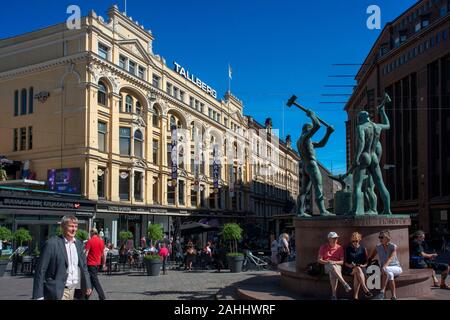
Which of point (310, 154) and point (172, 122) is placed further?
point (172, 122)

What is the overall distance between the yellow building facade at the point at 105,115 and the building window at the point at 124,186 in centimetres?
8

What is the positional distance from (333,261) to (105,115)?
2875cm

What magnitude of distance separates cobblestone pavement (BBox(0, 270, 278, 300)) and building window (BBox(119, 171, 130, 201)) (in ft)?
57.9

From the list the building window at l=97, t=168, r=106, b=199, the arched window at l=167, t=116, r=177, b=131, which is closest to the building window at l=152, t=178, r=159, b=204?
the arched window at l=167, t=116, r=177, b=131

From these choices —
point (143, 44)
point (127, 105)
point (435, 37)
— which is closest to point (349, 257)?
point (127, 105)

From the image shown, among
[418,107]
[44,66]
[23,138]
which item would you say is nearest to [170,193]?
[23,138]

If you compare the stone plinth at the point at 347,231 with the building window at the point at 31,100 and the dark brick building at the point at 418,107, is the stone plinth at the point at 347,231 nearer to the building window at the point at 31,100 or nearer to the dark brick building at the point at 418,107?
the building window at the point at 31,100

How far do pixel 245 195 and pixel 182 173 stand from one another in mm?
20193

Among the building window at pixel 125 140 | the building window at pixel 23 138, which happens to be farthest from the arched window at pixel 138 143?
the building window at pixel 23 138

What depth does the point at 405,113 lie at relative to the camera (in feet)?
178

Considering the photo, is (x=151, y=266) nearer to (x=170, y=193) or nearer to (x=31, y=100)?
(x=31, y=100)

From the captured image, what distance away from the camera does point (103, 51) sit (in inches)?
1377

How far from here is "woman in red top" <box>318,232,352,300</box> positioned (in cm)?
891
